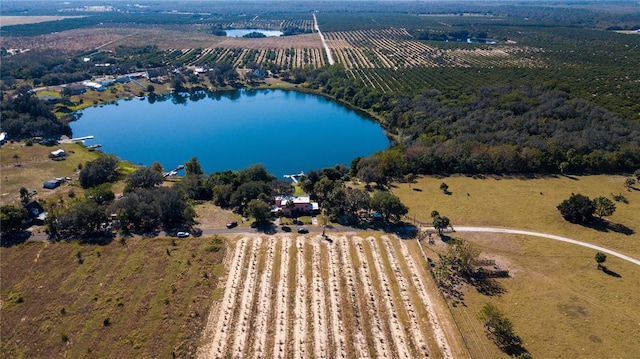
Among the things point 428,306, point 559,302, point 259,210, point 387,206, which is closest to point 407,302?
point 428,306

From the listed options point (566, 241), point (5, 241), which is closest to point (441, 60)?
point (566, 241)

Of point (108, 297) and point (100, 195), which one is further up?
point (100, 195)

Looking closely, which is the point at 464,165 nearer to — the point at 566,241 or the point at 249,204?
the point at 566,241

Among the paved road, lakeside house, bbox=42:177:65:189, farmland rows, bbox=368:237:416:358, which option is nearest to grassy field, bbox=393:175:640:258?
the paved road

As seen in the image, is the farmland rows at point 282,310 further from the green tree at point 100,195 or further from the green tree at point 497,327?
the green tree at point 100,195

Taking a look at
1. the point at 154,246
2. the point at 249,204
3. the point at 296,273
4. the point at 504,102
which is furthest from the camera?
the point at 504,102

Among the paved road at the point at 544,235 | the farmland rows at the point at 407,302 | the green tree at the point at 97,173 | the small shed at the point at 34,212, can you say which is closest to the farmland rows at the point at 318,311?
the farmland rows at the point at 407,302

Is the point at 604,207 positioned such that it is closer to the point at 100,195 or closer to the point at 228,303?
the point at 228,303
